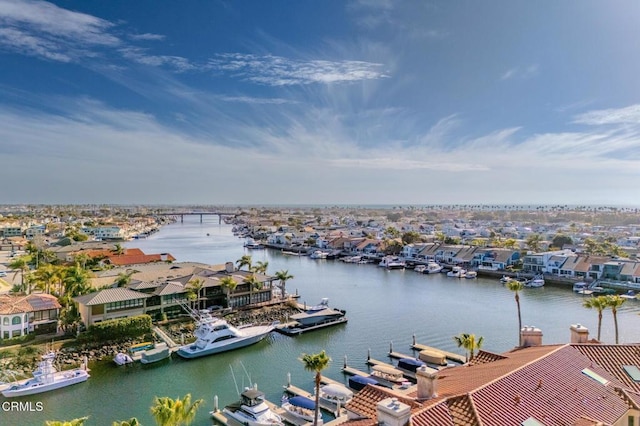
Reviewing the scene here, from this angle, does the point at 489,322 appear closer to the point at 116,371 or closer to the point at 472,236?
the point at 116,371

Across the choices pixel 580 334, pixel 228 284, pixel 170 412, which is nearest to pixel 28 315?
pixel 228 284

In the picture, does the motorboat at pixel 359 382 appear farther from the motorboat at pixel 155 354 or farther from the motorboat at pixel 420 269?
the motorboat at pixel 420 269

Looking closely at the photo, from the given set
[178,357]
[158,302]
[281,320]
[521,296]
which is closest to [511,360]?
[178,357]

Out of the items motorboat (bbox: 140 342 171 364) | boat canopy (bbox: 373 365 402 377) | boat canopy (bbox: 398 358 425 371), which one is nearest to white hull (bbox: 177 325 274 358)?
motorboat (bbox: 140 342 171 364)

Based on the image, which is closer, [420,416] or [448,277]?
[420,416]

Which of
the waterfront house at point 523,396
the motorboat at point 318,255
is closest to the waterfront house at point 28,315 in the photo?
the waterfront house at point 523,396

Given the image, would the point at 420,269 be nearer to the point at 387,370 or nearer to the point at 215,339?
the point at 387,370
